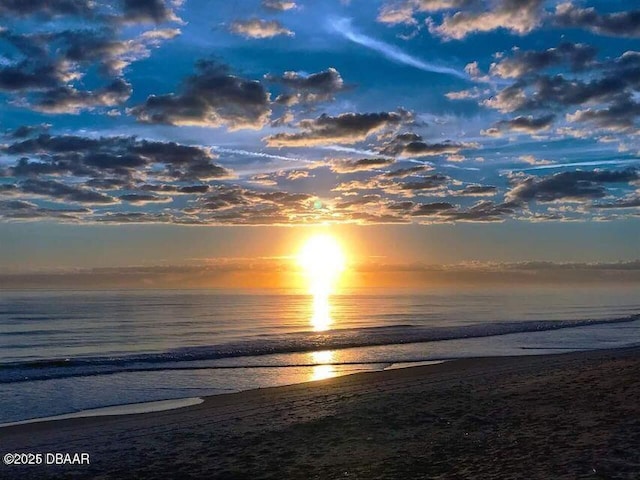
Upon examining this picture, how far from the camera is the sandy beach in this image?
11.6 m

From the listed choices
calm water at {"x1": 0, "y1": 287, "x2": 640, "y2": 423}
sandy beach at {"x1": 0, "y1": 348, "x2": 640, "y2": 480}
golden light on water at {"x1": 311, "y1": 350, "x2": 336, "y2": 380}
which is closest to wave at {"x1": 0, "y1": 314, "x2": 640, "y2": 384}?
calm water at {"x1": 0, "y1": 287, "x2": 640, "y2": 423}

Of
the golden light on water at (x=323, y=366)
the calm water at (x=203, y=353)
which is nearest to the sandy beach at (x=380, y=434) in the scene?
the calm water at (x=203, y=353)

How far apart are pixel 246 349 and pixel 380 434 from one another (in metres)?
29.0

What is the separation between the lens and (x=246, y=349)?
1689 inches

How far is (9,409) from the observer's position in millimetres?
22078

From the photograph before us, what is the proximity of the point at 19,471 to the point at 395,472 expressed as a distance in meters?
8.46

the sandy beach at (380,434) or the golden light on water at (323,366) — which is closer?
the sandy beach at (380,434)

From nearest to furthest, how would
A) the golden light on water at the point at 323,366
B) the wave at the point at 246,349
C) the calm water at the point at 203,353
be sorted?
1. the calm water at the point at 203,353
2. the golden light on water at the point at 323,366
3. the wave at the point at 246,349

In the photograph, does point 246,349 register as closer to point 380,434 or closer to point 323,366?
point 323,366

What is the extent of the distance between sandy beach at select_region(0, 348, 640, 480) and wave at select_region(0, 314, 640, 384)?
43.6ft

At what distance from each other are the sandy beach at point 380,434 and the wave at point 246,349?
13276mm

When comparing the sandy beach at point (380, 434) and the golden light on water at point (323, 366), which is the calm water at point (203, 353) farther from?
the sandy beach at point (380, 434)

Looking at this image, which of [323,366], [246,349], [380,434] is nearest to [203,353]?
[246,349]

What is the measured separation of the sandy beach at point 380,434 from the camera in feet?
38.0
